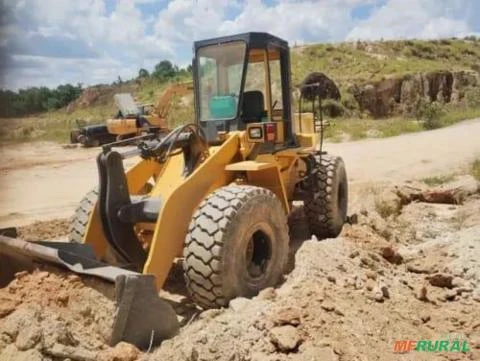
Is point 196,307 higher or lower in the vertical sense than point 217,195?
lower

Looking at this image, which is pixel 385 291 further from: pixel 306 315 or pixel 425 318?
pixel 306 315

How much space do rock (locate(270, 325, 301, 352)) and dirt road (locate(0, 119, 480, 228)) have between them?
19.6ft

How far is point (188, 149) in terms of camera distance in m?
5.47

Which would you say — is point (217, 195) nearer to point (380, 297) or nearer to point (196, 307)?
point (196, 307)

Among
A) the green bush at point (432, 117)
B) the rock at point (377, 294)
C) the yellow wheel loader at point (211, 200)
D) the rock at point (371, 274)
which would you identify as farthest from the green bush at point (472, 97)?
the rock at point (377, 294)

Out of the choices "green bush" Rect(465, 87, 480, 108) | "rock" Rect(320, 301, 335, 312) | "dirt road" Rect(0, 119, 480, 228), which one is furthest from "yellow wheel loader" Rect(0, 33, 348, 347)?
"green bush" Rect(465, 87, 480, 108)

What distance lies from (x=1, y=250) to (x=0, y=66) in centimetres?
356

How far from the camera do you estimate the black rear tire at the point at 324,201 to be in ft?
22.4

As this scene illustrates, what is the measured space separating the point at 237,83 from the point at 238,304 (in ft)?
8.19

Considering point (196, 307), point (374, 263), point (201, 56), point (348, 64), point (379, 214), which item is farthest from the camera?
point (348, 64)

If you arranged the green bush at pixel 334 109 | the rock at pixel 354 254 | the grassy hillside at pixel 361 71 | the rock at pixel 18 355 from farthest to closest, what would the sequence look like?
1. the green bush at pixel 334 109
2. the grassy hillside at pixel 361 71
3. the rock at pixel 354 254
4. the rock at pixel 18 355

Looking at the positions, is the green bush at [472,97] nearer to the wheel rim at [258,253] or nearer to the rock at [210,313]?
the wheel rim at [258,253]

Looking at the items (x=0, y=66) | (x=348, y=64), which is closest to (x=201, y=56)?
(x=0, y=66)

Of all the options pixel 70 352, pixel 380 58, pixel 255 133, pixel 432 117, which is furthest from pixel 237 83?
pixel 380 58
